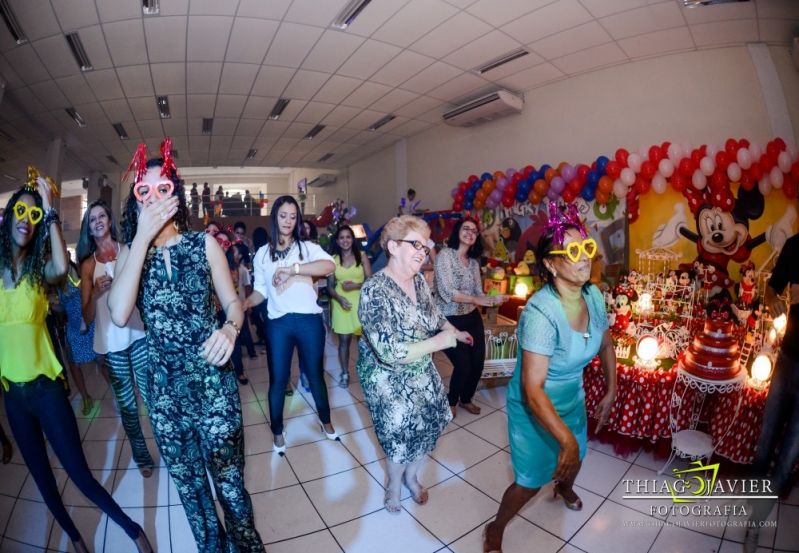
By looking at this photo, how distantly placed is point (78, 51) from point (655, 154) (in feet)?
22.6

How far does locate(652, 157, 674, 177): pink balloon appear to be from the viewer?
4.04 metres

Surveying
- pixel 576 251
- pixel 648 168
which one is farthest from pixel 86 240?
pixel 648 168

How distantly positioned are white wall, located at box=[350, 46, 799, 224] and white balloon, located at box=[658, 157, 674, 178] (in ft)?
1.92

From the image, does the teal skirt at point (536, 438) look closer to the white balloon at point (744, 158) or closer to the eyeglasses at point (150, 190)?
the eyeglasses at point (150, 190)

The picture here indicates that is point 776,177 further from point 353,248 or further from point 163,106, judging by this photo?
point 163,106

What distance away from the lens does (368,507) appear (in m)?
2.03

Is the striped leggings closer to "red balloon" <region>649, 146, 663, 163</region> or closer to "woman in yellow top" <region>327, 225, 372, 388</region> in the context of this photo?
"woman in yellow top" <region>327, 225, 372, 388</region>

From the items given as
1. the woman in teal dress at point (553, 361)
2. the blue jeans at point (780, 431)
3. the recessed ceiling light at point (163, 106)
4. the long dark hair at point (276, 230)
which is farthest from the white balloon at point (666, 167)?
the recessed ceiling light at point (163, 106)

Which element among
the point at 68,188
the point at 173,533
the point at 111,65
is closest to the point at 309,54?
the point at 111,65

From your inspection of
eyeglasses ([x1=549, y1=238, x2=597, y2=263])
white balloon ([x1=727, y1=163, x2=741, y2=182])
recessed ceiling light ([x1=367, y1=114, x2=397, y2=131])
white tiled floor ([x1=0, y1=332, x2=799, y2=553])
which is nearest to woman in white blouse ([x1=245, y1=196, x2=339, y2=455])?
white tiled floor ([x1=0, y1=332, x2=799, y2=553])

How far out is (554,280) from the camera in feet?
5.23

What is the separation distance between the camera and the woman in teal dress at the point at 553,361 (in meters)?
1.42

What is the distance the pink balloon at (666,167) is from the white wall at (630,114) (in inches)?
22.9

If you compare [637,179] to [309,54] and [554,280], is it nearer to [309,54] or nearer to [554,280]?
[554,280]
